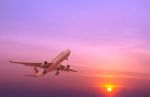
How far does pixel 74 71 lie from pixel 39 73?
14.6m

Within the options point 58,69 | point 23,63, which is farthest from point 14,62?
point 58,69

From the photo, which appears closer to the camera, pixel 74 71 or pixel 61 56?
pixel 61 56

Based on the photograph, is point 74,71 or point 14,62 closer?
point 14,62

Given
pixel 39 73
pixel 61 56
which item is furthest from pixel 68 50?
pixel 39 73

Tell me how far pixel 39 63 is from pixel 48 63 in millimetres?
5980

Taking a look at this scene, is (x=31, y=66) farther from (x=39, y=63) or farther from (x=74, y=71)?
(x=74, y=71)

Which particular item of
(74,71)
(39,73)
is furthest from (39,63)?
(74,71)

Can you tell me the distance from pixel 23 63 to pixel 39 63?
586 cm

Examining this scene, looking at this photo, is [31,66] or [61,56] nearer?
[61,56]

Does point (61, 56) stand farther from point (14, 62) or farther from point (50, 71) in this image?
point (14, 62)

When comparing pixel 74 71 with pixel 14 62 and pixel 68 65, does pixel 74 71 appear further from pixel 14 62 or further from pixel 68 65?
pixel 14 62

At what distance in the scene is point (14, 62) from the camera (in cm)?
14388

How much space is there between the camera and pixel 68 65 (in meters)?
152

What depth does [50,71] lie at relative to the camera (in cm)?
14550
